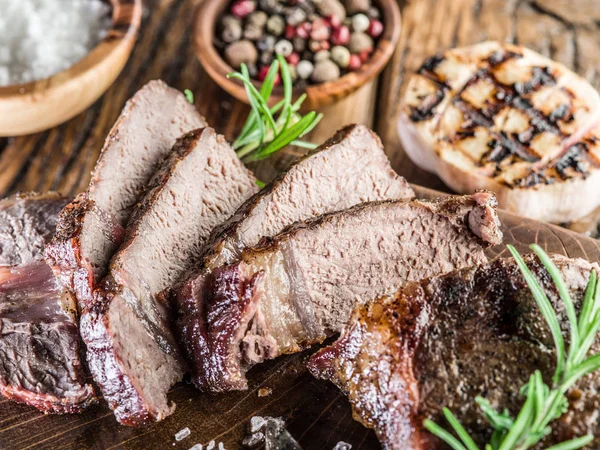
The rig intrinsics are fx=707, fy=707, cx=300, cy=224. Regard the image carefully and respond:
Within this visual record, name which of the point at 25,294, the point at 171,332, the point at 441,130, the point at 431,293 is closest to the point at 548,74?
the point at 441,130

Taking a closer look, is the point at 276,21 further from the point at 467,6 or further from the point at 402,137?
the point at 467,6

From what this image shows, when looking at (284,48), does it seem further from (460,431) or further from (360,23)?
(460,431)

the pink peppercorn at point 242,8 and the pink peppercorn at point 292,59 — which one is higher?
the pink peppercorn at point 242,8

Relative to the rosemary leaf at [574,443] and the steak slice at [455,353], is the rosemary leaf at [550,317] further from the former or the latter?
the rosemary leaf at [574,443]

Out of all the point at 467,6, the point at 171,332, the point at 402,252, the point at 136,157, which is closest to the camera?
the point at 171,332

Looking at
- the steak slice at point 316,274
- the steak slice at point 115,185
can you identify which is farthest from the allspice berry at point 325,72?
the steak slice at point 316,274

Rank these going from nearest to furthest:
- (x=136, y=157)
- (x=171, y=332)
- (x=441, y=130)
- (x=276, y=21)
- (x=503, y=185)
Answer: (x=171, y=332) < (x=136, y=157) < (x=503, y=185) < (x=441, y=130) < (x=276, y=21)
